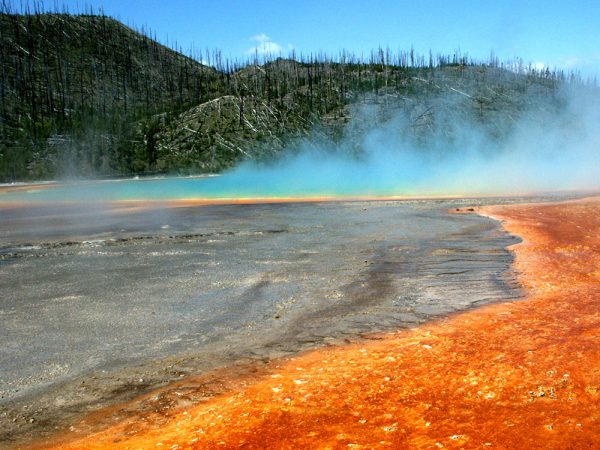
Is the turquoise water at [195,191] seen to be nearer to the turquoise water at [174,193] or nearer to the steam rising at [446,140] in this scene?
the turquoise water at [174,193]

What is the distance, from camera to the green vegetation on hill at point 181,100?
75250mm

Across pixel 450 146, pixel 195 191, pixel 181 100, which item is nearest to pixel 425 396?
pixel 195 191

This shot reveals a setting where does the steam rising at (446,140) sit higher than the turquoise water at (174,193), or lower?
higher

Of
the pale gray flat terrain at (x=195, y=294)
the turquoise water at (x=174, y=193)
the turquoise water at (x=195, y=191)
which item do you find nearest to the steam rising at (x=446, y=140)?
the turquoise water at (x=195, y=191)

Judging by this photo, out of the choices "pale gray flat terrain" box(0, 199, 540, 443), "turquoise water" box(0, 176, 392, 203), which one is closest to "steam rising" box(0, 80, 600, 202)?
"turquoise water" box(0, 176, 392, 203)

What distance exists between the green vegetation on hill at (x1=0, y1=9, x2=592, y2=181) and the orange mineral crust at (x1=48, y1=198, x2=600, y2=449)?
6422 centimetres

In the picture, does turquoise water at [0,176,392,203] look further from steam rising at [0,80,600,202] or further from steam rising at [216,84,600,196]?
steam rising at [0,80,600,202]

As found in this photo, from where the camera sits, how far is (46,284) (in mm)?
9805

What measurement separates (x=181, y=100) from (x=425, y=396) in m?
94.5

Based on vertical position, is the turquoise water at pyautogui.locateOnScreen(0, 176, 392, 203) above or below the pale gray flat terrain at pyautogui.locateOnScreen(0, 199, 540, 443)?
above

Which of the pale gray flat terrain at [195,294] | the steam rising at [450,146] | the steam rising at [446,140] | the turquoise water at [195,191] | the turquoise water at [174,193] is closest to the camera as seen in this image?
the pale gray flat terrain at [195,294]

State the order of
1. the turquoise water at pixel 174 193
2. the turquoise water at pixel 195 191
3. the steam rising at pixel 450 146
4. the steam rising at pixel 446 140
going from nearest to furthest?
the turquoise water at pixel 174 193, the turquoise water at pixel 195 191, the steam rising at pixel 450 146, the steam rising at pixel 446 140

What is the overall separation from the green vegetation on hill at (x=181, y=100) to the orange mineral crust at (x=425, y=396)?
6422cm

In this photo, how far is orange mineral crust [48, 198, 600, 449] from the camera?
4.36 metres
